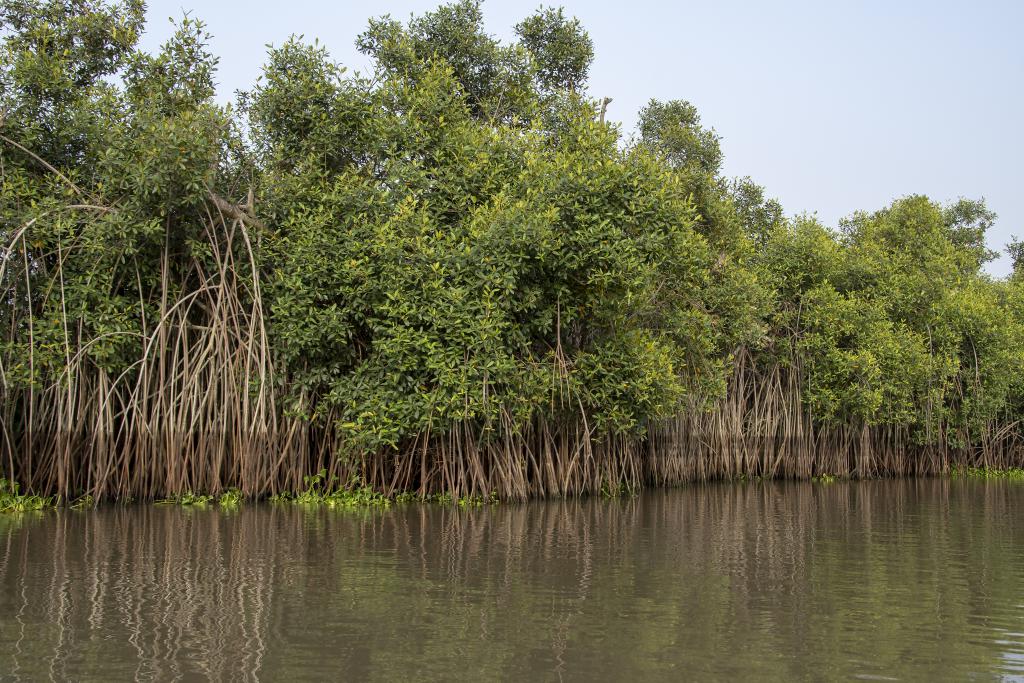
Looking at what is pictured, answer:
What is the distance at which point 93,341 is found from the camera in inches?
417

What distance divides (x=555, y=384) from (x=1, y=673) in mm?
8157

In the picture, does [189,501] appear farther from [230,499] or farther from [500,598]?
[500,598]

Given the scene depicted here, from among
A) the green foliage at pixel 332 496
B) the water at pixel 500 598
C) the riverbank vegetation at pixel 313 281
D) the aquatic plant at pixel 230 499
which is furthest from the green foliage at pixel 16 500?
the green foliage at pixel 332 496

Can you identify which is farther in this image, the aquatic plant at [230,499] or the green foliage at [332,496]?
the green foliage at [332,496]

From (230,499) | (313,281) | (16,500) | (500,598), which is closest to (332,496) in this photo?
(230,499)

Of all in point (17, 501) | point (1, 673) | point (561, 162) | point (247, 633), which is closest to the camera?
point (1, 673)

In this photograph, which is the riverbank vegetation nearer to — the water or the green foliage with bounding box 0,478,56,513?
the green foliage with bounding box 0,478,56,513

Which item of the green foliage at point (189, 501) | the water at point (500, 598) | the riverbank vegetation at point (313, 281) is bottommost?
the water at point (500, 598)

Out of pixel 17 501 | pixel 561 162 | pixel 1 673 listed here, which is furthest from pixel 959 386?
pixel 1 673

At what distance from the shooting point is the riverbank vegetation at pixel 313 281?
10.9 metres

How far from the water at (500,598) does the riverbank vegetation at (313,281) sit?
150cm

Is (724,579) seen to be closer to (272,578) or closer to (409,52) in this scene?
(272,578)

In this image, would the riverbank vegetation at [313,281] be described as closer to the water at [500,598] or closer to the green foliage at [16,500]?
the green foliage at [16,500]

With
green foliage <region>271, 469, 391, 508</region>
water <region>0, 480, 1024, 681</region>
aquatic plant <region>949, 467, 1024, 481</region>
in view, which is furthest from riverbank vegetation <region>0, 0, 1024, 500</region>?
aquatic plant <region>949, 467, 1024, 481</region>
